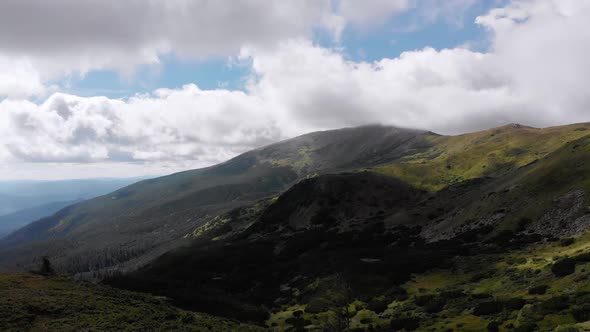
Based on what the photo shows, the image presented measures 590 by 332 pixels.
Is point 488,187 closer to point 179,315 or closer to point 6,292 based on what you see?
point 179,315

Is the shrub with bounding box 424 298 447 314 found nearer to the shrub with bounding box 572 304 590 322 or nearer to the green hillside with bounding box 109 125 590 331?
the green hillside with bounding box 109 125 590 331

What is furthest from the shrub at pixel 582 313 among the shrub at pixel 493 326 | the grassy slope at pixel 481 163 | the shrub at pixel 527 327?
→ the grassy slope at pixel 481 163

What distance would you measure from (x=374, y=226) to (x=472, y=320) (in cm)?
8568

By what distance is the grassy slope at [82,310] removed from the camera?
120 ft

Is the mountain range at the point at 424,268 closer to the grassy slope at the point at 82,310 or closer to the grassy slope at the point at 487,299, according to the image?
the grassy slope at the point at 487,299

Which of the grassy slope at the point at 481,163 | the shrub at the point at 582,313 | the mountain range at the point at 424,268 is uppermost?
the grassy slope at the point at 481,163

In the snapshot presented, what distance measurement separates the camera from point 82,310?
134 feet

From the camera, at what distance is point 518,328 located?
2500 cm

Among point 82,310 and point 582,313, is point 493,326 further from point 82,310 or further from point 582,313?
point 82,310

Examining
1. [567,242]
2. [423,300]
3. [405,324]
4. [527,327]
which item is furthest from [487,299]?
[567,242]

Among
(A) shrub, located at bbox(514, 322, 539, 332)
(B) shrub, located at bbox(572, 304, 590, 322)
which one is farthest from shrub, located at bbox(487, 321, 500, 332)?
(B) shrub, located at bbox(572, 304, 590, 322)

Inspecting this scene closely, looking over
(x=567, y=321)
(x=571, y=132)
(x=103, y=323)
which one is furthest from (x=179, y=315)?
(x=571, y=132)

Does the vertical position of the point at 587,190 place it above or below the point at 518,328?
above

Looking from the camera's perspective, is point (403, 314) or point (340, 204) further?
point (340, 204)
